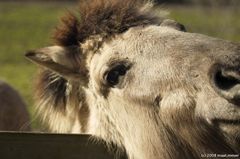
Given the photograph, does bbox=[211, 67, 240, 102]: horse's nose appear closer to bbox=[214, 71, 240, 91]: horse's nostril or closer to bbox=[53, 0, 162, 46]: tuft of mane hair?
bbox=[214, 71, 240, 91]: horse's nostril

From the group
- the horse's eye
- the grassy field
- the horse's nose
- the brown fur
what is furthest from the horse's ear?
the grassy field

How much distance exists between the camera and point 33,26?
30.1 metres

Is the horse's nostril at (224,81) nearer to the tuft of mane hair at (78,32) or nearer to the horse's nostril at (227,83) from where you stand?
the horse's nostril at (227,83)

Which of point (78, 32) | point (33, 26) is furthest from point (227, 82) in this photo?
point (33, 26)

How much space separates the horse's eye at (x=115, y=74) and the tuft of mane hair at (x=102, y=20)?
30 cm

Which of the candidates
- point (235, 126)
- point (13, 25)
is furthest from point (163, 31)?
point (13, 25)

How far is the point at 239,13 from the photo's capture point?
40312 mm

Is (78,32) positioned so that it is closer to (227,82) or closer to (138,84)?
(138,84)

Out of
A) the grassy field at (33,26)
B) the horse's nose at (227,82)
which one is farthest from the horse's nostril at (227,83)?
the grassy field at (33,26)

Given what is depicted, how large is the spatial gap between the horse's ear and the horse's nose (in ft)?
3.52

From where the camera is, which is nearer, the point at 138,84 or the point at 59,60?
the point at 138,84

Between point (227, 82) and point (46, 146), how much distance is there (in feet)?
3.82

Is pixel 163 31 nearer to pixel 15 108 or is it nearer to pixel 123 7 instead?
pixel 123 7

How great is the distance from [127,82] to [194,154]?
23.7 inches
